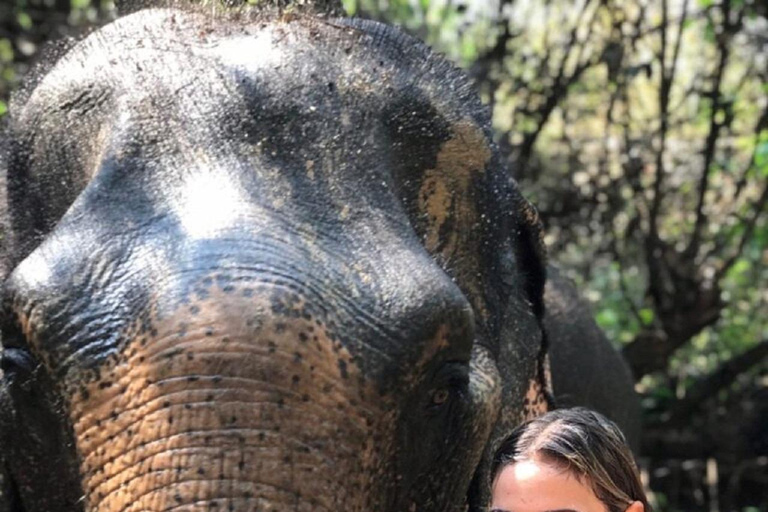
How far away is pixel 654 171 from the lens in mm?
6781

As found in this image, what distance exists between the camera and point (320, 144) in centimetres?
262

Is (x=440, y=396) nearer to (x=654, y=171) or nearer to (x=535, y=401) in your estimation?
(x=535, y=401)

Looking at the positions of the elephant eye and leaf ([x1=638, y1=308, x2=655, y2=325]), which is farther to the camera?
leaf ([x1=638, y1=308, x2=655, y2=325])

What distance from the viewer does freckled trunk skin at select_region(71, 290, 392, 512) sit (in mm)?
2041

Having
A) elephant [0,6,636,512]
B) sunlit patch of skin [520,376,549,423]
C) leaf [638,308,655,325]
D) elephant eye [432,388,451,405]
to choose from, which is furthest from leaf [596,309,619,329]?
elephant eye [432,388,451,405]

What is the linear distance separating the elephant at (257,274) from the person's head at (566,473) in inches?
10.7

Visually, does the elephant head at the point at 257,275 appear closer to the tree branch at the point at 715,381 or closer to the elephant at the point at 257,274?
the elephant at the point at 257,274

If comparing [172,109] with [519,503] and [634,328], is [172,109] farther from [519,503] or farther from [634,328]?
[634,328]

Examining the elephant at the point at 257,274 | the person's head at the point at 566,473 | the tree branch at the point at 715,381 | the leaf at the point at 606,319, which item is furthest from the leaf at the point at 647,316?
the person's head at the point at 566,473

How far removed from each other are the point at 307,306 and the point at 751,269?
5.72 metres

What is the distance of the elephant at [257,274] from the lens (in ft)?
6.89

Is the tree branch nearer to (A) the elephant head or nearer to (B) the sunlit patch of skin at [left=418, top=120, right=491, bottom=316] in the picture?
(A) the elephant head

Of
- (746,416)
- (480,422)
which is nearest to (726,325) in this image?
(746,416)

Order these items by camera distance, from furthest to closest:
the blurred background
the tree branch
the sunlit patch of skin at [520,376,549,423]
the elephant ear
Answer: the tree branch, the blurred background, the sunlit patch of skin at [520,376,549,423], the elephant ear
